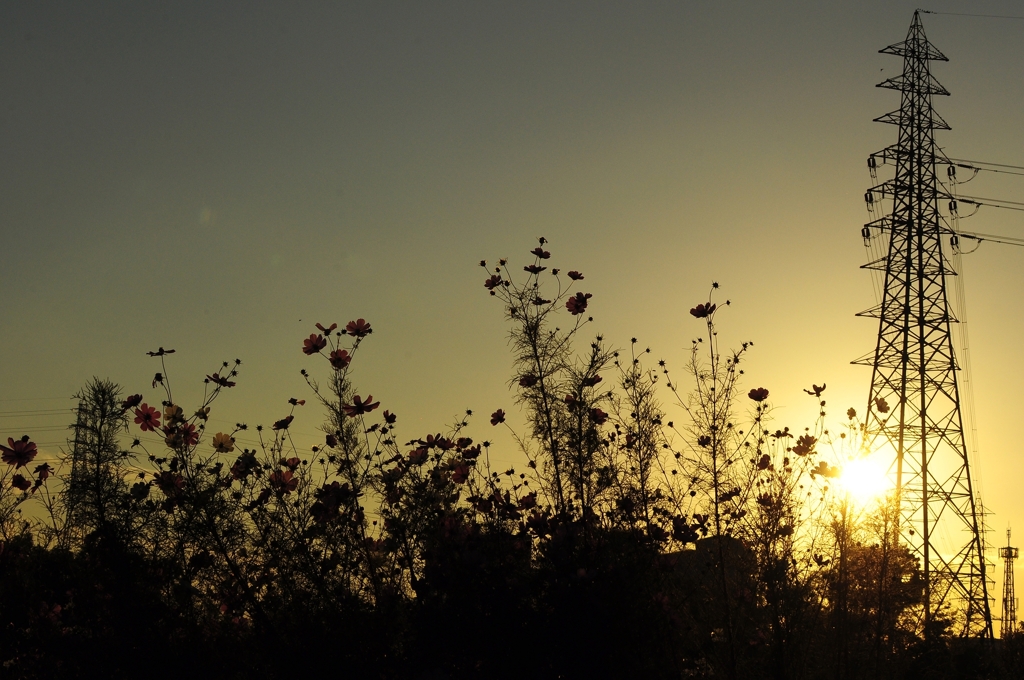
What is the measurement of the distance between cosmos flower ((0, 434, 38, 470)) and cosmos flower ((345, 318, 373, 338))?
2.90 meters

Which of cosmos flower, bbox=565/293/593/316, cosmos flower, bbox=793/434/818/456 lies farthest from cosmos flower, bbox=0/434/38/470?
cosmos flower, bbox=793/434/818/456

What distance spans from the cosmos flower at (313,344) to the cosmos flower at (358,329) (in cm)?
25

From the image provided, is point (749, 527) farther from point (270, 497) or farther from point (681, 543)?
point (270, 497)

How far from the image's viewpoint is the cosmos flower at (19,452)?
7.75 metres

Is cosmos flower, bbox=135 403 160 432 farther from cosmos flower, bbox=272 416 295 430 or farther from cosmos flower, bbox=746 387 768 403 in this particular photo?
cosmos flower, bbox=746 387 768 403

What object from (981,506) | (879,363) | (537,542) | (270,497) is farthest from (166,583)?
(981,506)

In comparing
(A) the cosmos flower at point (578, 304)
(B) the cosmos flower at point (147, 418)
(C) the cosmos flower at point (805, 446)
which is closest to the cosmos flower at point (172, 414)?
(B) the cosmos flower at point (147, 418)

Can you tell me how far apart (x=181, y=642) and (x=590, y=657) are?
11.0 ft

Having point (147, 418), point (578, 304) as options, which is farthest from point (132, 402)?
point (578, 304)

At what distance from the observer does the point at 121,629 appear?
7258 mm

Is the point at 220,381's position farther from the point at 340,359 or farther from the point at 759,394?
the point at 759,394

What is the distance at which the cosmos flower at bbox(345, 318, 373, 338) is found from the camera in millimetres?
7809

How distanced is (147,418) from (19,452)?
133cm

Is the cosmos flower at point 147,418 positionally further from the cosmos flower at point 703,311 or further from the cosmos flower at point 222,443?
the cosmos flower at point 703,311
